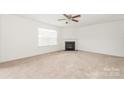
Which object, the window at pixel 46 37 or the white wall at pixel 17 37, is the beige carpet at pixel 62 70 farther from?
the window at pixel 46 37

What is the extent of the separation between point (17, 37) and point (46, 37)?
236cm

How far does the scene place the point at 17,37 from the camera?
4.69 m

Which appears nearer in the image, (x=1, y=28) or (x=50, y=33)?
(x=1, y=28)

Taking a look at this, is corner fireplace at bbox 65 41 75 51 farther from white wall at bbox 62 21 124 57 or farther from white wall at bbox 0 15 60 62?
white wall at bbox 0 15 60 62

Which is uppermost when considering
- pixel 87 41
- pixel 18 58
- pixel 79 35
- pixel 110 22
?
pixel 110 22

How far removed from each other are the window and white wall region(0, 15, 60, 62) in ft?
1.28

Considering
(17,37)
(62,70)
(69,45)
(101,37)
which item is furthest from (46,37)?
(62,70)

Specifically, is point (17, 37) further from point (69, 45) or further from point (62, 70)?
point (69, 45)
